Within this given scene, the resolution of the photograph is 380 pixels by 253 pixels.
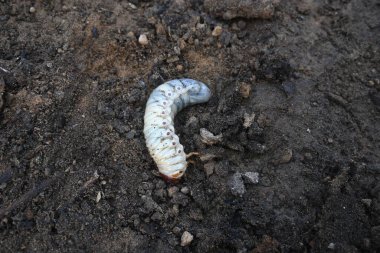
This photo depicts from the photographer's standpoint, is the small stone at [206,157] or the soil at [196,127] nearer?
the soil at [196,127]

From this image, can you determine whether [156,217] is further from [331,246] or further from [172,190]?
[331,246]

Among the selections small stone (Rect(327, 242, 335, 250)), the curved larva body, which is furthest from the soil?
the curved larva body

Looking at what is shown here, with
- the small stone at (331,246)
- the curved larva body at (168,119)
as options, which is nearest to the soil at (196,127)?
the small stone at (331,246)

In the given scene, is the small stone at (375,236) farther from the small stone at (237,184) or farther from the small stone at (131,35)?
the small stone at (131,35)

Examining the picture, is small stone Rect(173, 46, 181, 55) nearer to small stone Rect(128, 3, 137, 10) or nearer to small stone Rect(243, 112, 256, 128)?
small stone Rect(128, 3, 137, 10)

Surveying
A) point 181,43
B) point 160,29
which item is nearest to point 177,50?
point 181,43
